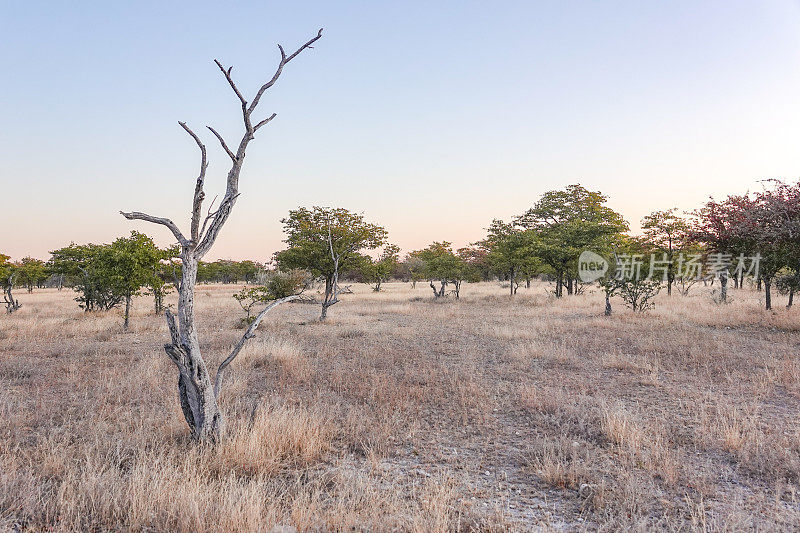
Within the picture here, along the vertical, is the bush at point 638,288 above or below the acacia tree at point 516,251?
below

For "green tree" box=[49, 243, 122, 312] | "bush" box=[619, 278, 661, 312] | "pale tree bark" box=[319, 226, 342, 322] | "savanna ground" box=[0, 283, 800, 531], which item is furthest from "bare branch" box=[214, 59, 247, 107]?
"bush" box=[619, 278, 661, 312]

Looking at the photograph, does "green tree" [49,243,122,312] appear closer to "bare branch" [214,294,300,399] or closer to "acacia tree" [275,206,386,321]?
"acacia tree" [275,206,386,321]

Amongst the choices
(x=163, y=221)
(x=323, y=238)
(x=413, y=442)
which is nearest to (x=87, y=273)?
(x=323, y=238)

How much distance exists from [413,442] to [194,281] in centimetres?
341

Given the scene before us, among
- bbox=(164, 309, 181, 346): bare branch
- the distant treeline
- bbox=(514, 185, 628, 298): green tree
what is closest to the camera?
bbox=(164, 309, 181, 346): bare branch

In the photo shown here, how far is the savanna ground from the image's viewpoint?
3449 mm

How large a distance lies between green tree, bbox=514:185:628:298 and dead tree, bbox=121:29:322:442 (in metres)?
24.7

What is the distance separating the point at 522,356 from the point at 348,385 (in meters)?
5.02

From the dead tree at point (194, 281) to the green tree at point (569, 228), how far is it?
2471cm

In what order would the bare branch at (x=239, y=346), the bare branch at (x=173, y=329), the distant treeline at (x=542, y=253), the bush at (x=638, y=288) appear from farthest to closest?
the bush at (x=638, y=288) → the distant treeline at (x=542, y=253) → the bare branch at (x=239, y=346) → the bare branch at (x=173, y=329)

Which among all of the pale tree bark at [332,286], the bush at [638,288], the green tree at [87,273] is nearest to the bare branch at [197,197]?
the pale tree bark at [332,286]

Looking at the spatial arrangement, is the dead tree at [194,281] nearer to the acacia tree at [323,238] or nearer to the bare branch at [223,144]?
the bare branch at [223,144]

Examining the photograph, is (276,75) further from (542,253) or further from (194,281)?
(542,253)

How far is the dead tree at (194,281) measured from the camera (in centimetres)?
421
